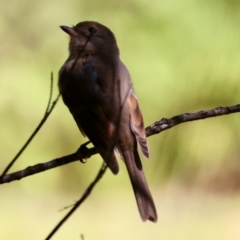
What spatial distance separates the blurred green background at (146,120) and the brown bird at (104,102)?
0.28m

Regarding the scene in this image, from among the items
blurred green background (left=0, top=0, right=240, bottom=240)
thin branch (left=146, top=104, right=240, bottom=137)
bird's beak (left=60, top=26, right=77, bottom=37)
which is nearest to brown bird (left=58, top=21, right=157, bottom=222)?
bird's beak (left=60, top=26, right=77, bottom=37)

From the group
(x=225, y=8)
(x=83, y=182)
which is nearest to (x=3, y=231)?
(x=83, y=182)

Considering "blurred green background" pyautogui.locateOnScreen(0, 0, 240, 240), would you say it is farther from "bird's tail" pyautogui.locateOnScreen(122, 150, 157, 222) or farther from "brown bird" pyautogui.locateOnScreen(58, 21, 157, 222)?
"bird's tail" pyautogui.locateOnScreen(122, 150, 157, 222)

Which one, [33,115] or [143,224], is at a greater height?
[33,115]

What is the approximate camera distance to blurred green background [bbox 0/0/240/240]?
2135 mm

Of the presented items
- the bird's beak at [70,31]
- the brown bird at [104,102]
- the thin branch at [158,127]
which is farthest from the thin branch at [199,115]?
the bird's beak at [70,31]

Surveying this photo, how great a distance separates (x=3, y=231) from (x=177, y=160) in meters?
0.77

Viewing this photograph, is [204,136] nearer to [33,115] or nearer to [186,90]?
[186,90]

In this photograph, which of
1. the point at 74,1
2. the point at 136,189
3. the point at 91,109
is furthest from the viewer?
the point at 74,1

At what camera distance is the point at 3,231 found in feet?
6.91

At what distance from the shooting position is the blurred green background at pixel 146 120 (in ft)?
7.00

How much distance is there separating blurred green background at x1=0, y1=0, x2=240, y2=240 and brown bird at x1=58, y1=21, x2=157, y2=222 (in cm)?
28

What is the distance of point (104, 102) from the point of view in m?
1.74

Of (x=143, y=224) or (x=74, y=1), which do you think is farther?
(x=74, y=1)
